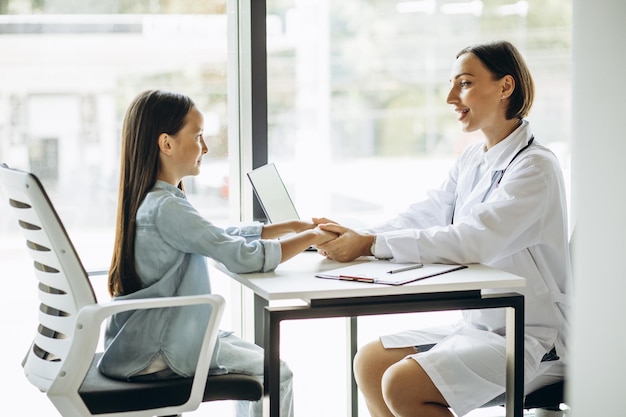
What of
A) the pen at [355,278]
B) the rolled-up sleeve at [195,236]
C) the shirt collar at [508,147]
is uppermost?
the shirt collar at [508,147]

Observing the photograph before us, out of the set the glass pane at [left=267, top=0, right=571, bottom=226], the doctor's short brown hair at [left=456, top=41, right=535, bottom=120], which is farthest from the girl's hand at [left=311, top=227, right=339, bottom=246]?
the glass pane at [left=267, top=0, right=571, bottom=226]

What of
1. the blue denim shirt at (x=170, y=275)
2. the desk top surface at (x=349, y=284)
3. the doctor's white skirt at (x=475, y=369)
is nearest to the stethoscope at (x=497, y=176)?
the desk top surface at (x=349, y=284)

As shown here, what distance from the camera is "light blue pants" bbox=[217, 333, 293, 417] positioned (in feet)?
6.29

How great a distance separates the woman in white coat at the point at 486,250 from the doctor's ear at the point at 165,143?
1.58 ft

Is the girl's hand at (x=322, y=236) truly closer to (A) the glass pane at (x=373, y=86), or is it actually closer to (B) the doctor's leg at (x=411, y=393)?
(B) the doctor's leg at (x=411, y=393)

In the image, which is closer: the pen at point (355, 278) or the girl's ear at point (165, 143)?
the pen at point (355, 278)

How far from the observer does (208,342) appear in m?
1.79

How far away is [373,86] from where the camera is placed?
10.8 feet

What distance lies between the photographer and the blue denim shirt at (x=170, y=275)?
6.07ft

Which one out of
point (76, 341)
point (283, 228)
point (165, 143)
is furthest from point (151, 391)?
point (283, 228)

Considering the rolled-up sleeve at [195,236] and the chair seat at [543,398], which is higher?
the rolled-up sleeve at [195,236]

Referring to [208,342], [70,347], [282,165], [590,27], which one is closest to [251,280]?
[208,342]

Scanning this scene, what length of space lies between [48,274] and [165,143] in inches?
16.9

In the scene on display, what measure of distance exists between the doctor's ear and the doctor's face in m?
0.84
